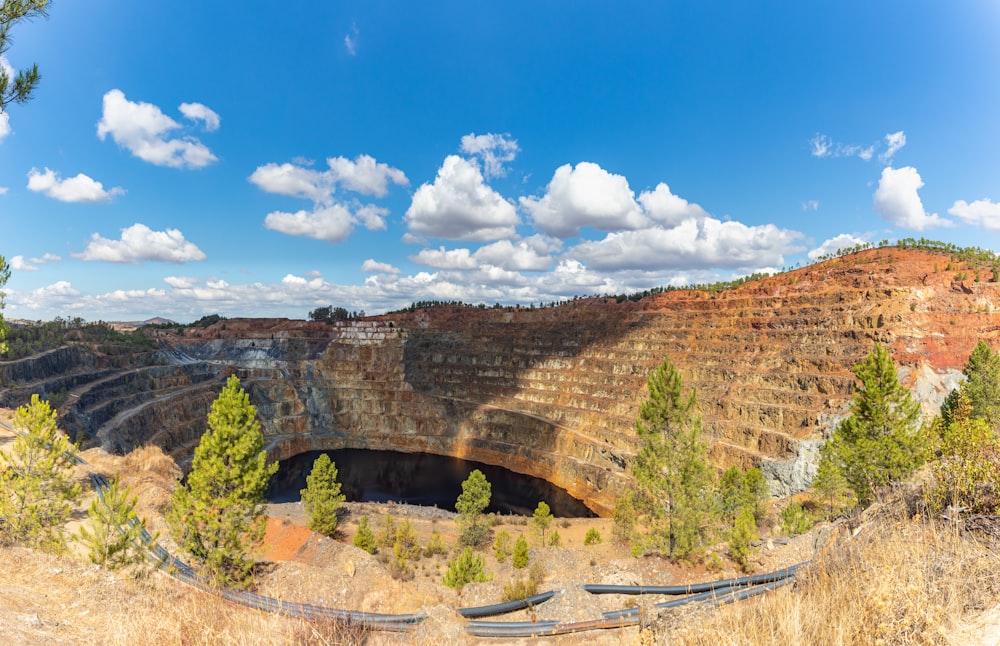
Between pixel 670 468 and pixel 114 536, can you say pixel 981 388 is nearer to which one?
pixel 670 468

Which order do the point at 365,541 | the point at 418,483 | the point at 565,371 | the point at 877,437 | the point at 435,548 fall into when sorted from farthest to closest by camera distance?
the point at 565,371, the point at 418,483, the point at 435,548, the point at 365,541, the point at 877,437

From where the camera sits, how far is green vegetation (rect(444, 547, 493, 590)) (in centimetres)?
2311

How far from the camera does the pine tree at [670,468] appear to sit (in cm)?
2012

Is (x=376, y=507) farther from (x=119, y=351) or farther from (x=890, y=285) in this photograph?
(x=890, y=285)


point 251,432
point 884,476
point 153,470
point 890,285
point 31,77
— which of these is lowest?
point 153,470

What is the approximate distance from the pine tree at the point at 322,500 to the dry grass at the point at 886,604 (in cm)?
3708

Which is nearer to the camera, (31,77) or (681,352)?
(31,77)

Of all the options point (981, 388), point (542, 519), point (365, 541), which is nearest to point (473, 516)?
point (542, 519)

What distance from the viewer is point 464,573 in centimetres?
2356

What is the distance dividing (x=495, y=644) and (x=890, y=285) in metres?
56.6

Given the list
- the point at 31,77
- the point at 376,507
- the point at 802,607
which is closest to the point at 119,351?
the point at 376,507

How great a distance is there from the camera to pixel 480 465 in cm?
6725

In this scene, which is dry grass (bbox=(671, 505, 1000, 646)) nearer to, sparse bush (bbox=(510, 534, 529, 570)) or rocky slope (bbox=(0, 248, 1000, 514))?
sparse bush (bbox=(510, 534, 529, 570))

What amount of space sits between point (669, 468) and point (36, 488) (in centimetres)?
2508
